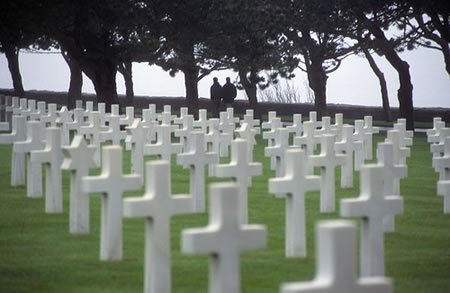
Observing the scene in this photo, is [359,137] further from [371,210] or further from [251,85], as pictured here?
[251,85]

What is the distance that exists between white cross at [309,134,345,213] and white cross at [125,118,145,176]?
306 centimetres

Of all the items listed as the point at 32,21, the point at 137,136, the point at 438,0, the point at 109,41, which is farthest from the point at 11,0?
the point at 438,0

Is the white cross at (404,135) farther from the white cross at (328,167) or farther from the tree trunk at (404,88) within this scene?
the tree trunk at (404,88)

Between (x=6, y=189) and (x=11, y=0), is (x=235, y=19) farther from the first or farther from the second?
(x=6, y=189)

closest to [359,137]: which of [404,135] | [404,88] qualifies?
[404,135]

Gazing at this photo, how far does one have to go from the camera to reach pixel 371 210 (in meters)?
8.10

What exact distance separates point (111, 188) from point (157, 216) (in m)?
1.62

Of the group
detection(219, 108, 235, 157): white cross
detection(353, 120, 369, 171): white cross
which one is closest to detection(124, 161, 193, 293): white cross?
detection(219, 108, 235, 157): white cross

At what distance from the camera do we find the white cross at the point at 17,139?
14617mm

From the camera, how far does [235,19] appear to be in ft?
114

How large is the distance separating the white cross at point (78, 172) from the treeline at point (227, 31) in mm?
17108

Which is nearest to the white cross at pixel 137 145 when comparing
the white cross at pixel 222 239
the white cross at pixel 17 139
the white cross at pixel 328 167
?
the white cross at pixel 17 139

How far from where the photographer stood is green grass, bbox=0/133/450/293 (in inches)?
350

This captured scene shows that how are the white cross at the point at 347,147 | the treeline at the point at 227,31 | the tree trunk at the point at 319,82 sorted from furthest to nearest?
the tree trunk at the point at 319,82
the treeline at the point at 227,31
the white cross at the point at 347,147
